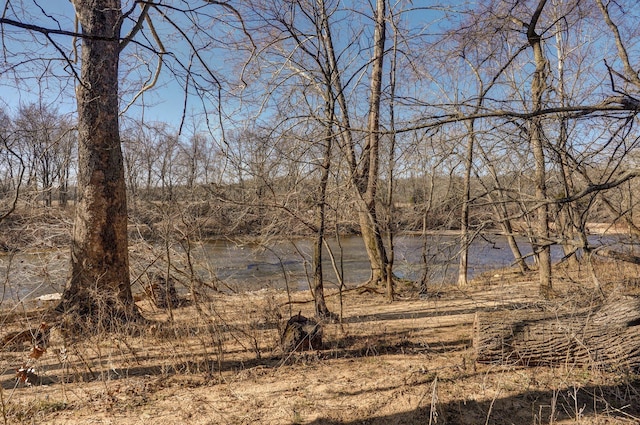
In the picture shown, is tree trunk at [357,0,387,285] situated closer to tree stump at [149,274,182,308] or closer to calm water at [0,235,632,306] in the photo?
calm water at [0,235,632,306]

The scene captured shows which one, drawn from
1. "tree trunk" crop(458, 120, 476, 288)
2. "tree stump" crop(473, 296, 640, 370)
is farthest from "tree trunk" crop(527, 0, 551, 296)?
"tree stump" crop(473, 296, 640, 370)

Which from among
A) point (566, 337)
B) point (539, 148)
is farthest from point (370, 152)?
point (566, 337)

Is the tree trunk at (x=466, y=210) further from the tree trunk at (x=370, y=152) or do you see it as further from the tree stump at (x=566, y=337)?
the tree trunk at (x=370, y=152)

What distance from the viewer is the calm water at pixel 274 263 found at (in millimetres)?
5137

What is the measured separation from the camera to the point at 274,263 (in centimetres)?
1466

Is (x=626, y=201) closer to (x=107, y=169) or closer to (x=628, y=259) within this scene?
(x=628, y=259)

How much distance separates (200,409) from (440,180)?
8.69 metres

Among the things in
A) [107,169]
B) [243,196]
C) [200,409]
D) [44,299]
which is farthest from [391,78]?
[44,299]

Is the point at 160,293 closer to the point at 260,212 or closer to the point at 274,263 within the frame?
the point at 260,212

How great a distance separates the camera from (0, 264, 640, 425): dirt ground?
3252mm

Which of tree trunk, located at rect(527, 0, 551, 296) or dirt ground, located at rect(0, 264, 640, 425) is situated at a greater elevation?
tree trunk, located at rect(527, 0, 551, 296)

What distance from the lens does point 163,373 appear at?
13.2 feet

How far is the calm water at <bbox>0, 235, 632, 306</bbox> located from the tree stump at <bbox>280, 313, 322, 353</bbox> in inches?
27.4

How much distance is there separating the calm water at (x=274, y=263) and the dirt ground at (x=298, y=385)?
34.0 inches
